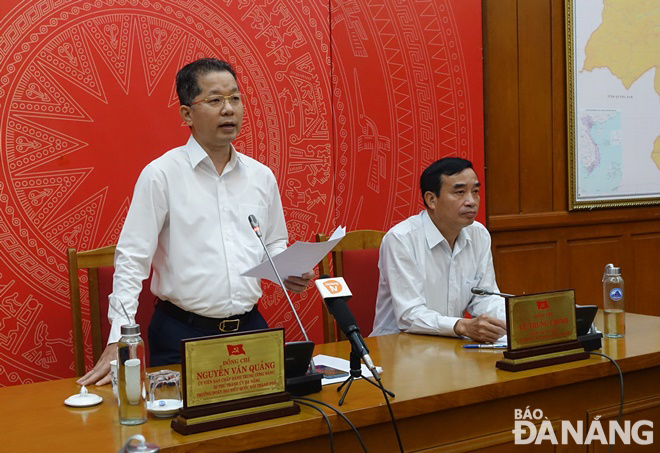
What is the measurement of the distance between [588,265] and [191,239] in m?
2.83

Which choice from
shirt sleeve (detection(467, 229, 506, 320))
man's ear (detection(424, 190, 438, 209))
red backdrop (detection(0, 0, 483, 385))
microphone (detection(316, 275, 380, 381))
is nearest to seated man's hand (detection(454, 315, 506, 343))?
shirt sleeve (detection(467, 229, 506, 320))

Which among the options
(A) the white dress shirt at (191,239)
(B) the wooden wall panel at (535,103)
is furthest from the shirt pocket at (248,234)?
(B) the wooden wall panel at (535,103)

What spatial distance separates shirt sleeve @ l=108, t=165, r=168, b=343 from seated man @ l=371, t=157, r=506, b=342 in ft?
2.73

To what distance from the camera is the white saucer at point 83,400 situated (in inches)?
66.3

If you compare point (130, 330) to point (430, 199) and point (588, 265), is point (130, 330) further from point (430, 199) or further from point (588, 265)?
point (588, 265)

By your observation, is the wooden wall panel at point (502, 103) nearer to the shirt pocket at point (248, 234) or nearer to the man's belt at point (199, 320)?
the shirt pocket at point (248, 234)

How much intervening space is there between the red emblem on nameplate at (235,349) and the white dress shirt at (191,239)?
27.9 inches

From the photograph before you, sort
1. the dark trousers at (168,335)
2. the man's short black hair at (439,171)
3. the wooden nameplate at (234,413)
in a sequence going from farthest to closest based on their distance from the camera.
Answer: the man's short black hair at (439,171) → the dark trousers at (168,335) → the wooden nameplate at (234,413)

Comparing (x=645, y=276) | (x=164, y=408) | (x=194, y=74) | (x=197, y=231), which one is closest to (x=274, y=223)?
(x=197, y=231)

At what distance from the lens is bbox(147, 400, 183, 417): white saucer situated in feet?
5.16

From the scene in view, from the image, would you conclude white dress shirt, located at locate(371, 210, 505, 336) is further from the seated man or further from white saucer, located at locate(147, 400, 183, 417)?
white saucer, located at locate(147, 400, 183, 417)

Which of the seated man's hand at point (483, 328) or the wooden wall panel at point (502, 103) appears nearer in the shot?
the seated man's hand at point (483, 328)

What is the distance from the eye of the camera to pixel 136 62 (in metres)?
2.93

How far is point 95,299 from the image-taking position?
7.90 ft
